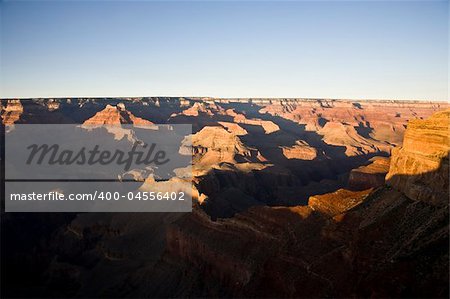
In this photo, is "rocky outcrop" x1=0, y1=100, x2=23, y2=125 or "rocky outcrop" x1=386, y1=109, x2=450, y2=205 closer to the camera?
"rocky outcrop" x1=386, y1=109, x2=450, y2=205

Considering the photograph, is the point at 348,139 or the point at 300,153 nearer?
the point at 300,153

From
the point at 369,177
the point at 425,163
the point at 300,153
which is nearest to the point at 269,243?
the point at 425,163

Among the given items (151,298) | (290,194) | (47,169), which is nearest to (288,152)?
(290,194)

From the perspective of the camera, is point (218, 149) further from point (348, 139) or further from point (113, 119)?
point (348, 139)

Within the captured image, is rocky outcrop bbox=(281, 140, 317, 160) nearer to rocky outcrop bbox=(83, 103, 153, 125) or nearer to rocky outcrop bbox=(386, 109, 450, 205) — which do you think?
rocky outcrop bbox=(83, 103, 153, 125)

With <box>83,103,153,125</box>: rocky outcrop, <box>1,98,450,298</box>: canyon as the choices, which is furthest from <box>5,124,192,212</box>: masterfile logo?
<box>83,103,153,125</box>: rocky outcrop

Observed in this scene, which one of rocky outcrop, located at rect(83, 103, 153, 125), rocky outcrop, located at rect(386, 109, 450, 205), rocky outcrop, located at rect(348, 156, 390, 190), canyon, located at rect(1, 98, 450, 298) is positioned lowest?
canyon, located at rect(1, 98, 450, 298)

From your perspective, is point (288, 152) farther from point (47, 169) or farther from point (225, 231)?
point (225, 231)

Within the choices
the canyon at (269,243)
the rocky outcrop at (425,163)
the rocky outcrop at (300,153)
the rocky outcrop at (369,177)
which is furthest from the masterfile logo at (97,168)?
the rocky outcrop at (300,153)

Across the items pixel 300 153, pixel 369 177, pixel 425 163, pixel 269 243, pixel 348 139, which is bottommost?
pixel 269 243
